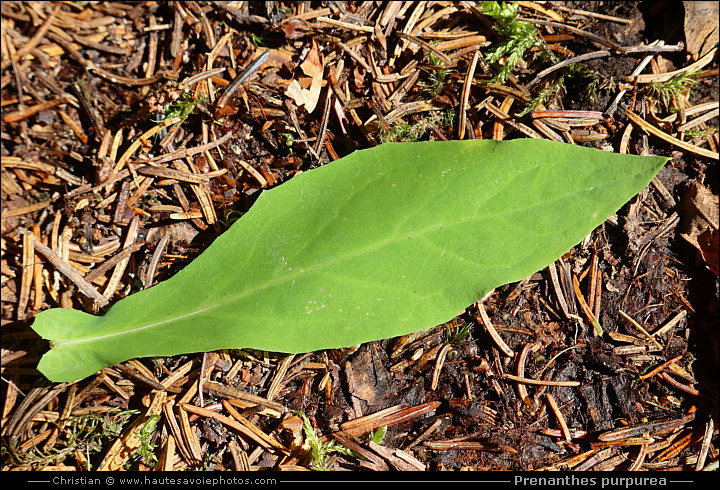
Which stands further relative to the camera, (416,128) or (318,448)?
(416,128)

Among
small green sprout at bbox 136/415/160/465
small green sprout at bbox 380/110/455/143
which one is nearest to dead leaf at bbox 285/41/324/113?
small green sprout at bbox 380/110/455/143

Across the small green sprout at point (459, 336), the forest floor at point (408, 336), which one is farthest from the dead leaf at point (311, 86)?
the small green sprout at point (459, 336)

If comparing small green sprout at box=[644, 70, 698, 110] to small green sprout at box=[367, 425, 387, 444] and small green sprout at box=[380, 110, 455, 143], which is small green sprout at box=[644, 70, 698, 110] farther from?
small green sprout at box=[367, 425, 387, 444]

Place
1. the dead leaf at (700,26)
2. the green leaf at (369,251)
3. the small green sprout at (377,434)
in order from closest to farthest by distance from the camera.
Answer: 1. the green leaf at (369,251)
2. the small green sprout at (377,434)
3. the dead leaf at (700,26)

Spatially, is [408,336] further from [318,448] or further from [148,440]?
[148,440]

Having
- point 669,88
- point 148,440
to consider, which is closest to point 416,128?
point 669,88

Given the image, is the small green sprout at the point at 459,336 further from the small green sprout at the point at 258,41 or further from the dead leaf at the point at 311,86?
the small green sprout at the point at 258,41
